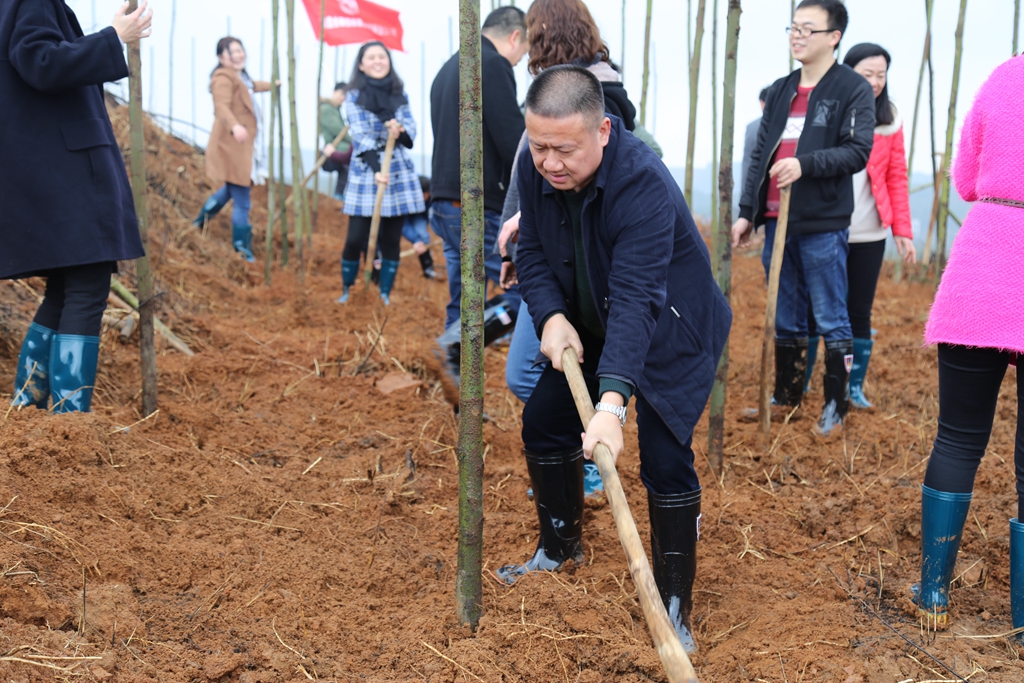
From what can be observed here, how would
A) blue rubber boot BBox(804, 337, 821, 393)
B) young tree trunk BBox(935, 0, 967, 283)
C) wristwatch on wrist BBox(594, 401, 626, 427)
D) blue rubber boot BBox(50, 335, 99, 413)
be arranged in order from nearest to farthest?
wristwatch on wrist BBox(594, 401, 626, 427) < blue rubber boot BBox(50, 335, 99, 413) < blue rubber boot BBox(804, 337, 821, 393) < young tree trunk BBox(935, 0, 967, 283)

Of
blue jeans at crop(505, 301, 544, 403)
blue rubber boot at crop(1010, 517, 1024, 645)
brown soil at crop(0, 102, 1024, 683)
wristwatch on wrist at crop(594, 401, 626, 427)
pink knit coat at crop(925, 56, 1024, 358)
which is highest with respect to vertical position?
pink knit coat at crop(925, 56, 1024, 358)

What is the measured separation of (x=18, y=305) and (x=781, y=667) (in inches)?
145

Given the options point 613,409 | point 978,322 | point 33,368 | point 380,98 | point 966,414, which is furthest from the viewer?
point 380,98

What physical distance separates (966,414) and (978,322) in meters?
0.25

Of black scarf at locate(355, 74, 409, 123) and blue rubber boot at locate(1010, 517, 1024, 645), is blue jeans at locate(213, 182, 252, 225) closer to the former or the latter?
black scarf at locate(355, 74, 409, 123)

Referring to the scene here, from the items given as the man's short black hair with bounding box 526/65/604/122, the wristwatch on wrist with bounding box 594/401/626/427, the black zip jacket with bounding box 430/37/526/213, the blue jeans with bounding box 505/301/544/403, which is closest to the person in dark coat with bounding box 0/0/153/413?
the black zip jacket with bounding box 430/37/526/213

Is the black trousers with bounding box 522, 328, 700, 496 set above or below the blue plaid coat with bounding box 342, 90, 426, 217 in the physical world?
below

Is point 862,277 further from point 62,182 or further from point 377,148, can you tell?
point 62,182

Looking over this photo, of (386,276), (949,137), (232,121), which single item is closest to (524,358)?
(386,276)

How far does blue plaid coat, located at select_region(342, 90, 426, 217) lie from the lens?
17.8 feet

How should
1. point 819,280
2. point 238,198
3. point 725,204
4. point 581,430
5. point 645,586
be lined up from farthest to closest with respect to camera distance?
point 238,198 < point 819,280 < point 725,204 < point 581,430 < point 645,586

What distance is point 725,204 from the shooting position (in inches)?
117

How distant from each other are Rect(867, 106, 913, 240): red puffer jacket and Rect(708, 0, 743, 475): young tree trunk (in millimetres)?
1170

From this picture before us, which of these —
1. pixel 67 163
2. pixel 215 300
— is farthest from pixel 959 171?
pixel 215 300
